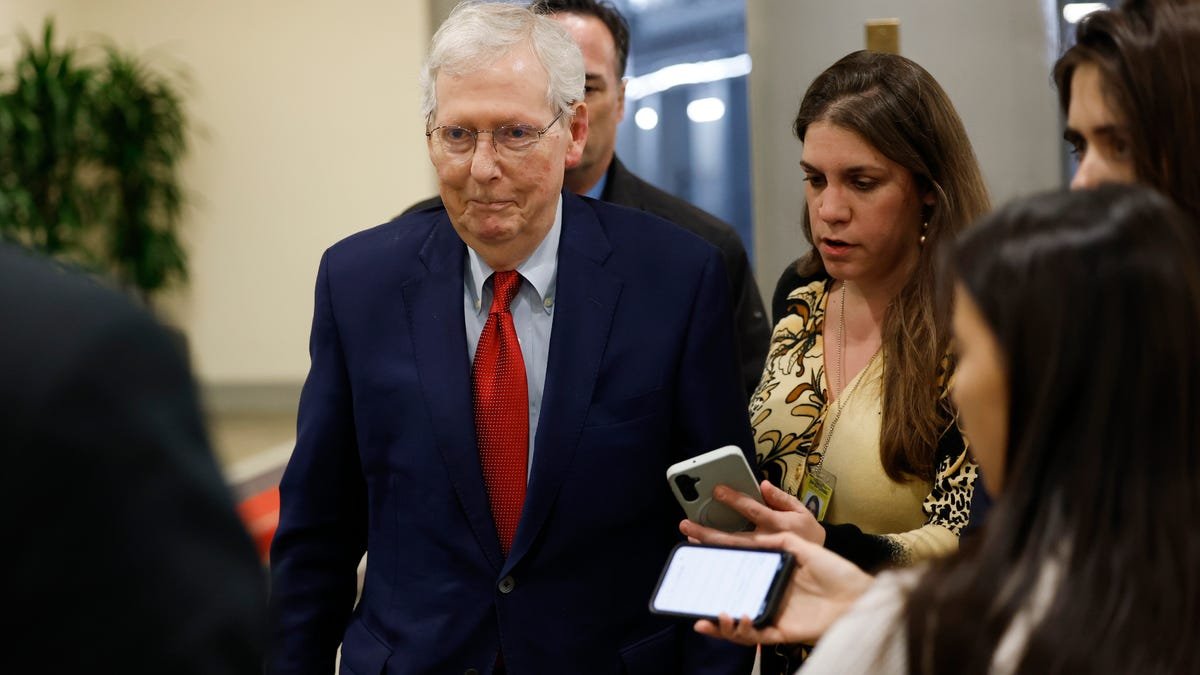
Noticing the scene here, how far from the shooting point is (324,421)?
1967 millimetres

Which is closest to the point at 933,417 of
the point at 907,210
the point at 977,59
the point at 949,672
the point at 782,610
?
the point at 907,210

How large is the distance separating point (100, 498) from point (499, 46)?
1283mm

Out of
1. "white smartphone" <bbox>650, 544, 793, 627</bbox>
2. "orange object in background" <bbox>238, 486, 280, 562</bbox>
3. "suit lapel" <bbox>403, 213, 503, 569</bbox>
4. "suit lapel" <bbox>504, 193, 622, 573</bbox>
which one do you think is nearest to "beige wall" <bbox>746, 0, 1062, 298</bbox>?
"suit lapel" <bbox>504, 193, 622, 573</bbox>

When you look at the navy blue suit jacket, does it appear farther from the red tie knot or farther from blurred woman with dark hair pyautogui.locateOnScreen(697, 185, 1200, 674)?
blurred woman with dark hair pyautogui.locateOnScreen(697, 185, 1200, 674)

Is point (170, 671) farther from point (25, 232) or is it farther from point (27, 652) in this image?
point (25, 232)

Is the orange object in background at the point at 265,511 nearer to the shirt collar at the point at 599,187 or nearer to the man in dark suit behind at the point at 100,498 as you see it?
the shirt collar at the point at 599,187

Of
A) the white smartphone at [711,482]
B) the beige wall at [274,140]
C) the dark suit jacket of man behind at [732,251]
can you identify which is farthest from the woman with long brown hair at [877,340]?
the beige wall at [274,140]

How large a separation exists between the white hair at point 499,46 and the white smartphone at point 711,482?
0.65 m

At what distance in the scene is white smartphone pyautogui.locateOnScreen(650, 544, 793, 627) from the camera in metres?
1.54

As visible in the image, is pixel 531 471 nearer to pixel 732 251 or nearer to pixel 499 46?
pixel 499 46

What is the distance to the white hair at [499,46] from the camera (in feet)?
6.45

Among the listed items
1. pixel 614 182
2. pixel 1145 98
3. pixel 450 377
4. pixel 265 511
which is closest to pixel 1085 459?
pixel 1145 98

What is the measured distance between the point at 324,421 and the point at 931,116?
1124mm

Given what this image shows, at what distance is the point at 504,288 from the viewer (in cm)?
200
